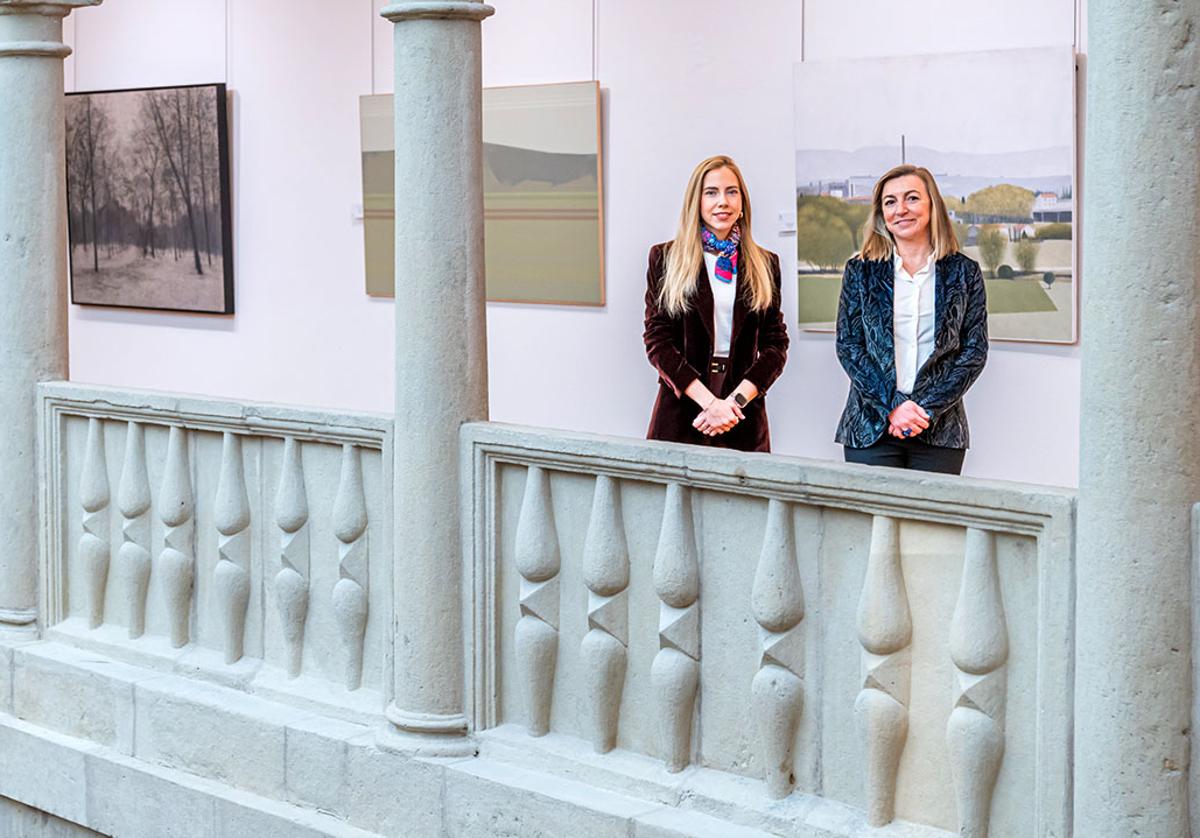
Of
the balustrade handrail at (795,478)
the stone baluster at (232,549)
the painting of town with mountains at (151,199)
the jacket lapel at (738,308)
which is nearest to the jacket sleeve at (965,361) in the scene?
the jacket lapel at (738,308)

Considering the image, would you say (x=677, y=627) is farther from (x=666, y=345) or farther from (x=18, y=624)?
(x=18, y=624)

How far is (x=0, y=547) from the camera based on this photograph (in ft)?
21.5

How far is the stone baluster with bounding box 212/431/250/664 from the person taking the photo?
582 centimetres

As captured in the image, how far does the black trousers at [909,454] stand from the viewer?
20.2 ft

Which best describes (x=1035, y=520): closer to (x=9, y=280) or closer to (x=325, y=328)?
(x=9, y=280)

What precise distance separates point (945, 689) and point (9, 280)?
3.77 m

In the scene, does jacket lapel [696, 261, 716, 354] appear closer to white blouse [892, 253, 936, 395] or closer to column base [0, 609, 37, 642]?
white blouse [892, 253, 936, 395]

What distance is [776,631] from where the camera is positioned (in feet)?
14.6

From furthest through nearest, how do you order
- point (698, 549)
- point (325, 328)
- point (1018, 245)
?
point (325, 328) < point (1018, 245) < point (698, 549)

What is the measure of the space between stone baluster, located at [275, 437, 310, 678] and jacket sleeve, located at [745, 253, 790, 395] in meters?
1.78

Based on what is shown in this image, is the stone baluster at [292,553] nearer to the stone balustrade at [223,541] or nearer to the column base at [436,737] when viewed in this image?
the stone balustrade at [223,541]

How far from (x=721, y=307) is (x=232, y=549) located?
6.47 ft

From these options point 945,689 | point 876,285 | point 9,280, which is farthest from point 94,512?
point 945,689

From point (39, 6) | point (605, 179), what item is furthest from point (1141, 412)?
point (605, 179)
